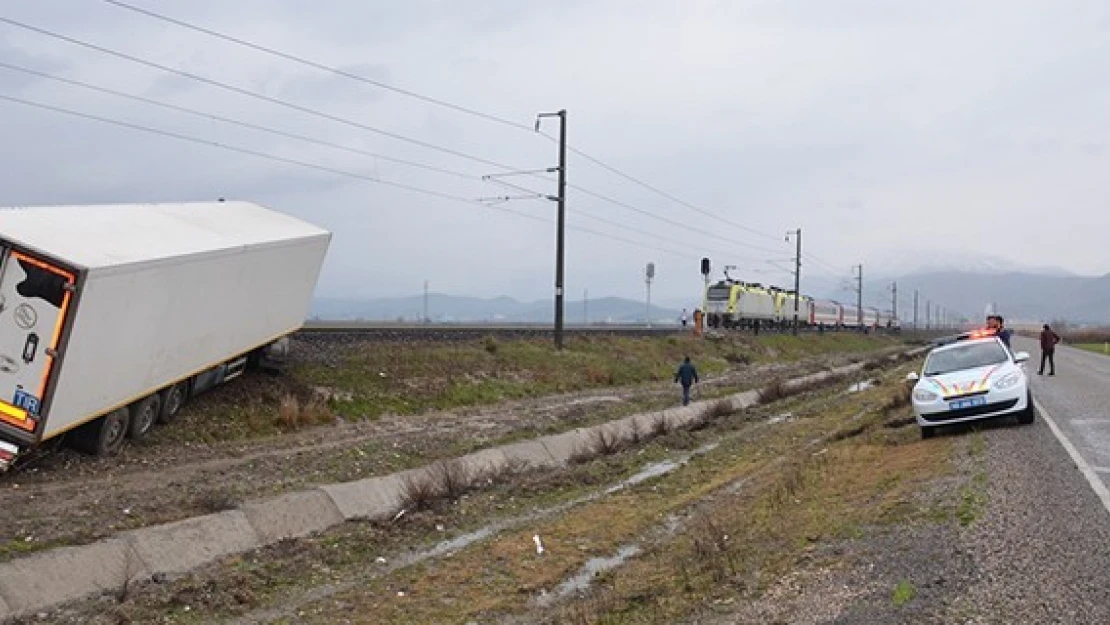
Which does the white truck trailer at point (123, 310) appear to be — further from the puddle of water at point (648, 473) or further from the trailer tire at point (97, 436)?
the puddle of water at point (648, 473)

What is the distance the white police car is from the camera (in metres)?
15.4

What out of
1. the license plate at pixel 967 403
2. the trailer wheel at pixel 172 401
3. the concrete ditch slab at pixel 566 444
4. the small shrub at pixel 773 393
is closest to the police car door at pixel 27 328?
the trailer wheel at pixel 172 401

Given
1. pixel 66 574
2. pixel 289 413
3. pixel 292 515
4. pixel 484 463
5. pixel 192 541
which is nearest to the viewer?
pixel 66 574

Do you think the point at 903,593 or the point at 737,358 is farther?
the point at 737,358

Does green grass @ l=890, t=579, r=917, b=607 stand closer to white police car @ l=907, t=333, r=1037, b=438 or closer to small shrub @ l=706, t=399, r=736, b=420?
white police car @ l=907, t=333, r=1037, b=438

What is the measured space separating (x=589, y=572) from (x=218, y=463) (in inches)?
316

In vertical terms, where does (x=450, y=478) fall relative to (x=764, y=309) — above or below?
below

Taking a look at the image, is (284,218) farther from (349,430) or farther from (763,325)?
(763,325)

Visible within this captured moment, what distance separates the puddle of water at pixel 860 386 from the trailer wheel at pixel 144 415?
26.3 m

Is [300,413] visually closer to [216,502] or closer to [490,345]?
[216,502]

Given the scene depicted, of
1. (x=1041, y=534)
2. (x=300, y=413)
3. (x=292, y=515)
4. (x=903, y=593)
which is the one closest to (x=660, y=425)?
(x=300, y=413)

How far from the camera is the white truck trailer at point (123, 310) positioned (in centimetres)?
1425

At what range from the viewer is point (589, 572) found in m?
12.6

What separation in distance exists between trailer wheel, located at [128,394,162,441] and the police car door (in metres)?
3.22
